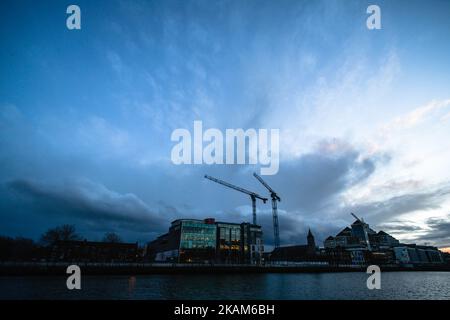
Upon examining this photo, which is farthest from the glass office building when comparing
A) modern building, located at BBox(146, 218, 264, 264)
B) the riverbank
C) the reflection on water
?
the reflection on water

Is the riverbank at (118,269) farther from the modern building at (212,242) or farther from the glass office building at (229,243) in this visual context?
the glass office building at (229,243)

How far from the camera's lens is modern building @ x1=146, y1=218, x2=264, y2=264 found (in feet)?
416

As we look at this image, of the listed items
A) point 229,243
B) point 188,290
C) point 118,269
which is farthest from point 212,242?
point 188,290

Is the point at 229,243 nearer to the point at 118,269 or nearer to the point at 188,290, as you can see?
the point at 118,269

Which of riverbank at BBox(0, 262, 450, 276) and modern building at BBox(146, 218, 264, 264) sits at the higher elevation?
modern building at BBox(146, 218, 264, 264)

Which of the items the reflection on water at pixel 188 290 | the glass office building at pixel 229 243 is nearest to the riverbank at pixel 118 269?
the reflection on water at pixel 188 290

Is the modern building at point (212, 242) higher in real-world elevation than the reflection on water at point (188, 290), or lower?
higher

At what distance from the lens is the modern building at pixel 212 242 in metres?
127

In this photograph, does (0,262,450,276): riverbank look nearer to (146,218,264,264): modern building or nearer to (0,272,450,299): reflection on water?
(0,272,450,299): reflection on water

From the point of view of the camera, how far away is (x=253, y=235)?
142 m

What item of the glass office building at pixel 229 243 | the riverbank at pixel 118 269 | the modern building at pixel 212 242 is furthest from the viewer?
the glass office building at pixel 229 243

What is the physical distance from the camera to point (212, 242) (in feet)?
431
